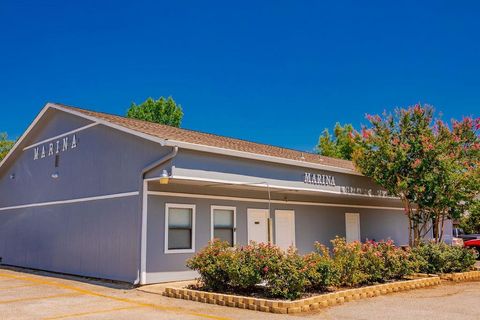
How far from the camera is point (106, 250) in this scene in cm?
1358

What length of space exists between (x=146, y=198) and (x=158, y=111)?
114ft

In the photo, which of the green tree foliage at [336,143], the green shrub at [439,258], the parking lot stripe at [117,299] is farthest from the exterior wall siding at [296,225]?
the green tree foliage at [336,143]

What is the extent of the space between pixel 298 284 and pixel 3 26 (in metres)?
18.2

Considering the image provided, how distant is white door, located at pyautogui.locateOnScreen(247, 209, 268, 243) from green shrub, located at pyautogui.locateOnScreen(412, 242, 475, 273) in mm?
4767

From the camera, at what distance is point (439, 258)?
45.1ft

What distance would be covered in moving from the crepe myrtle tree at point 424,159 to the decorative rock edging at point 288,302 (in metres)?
4.76

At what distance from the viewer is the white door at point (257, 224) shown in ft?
49.8

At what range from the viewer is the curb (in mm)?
8578

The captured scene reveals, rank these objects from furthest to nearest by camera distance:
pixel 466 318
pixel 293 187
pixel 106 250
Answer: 1. pixel 293 187
2. pixel 106 250
3. pixel 466 318

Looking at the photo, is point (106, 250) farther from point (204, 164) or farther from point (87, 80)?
point (87, 80)

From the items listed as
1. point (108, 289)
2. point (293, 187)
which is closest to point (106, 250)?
point (108, 289)

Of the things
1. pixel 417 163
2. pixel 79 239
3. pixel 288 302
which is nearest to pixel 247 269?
pixel 288 302

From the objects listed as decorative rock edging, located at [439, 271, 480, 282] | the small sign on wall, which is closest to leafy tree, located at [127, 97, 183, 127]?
the small sign on wall

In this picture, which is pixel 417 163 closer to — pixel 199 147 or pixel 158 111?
pixel 199 147
